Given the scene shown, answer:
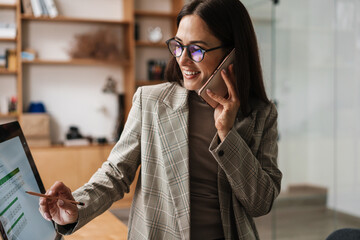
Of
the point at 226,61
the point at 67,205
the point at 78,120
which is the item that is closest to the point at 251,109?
the point at 226,61

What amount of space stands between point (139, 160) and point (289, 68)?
271 centimetres

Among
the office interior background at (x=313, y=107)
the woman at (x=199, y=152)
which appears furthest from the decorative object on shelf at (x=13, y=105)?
the woman at (x=199, y=152)

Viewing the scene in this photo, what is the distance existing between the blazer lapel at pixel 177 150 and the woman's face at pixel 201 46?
86 millimetres

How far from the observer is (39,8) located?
5145mm

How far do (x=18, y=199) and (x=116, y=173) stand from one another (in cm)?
37

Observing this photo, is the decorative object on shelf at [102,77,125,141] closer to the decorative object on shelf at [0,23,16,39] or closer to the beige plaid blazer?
the decorative object on shelf at [0,23,16,39]


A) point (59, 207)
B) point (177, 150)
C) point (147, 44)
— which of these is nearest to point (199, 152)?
point (177, 150)

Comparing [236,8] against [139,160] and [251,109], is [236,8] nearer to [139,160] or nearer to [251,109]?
[251,109]

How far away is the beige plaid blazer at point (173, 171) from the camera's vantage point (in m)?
1.20

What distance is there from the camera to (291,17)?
3.76 meters

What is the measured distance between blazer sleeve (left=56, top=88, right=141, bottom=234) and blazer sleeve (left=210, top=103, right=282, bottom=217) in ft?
0.80

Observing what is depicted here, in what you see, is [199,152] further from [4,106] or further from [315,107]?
[4,106]

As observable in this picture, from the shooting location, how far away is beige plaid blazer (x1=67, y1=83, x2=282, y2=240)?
1201mm

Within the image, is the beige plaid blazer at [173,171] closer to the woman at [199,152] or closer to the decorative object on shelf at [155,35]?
the woman at [199,152]
